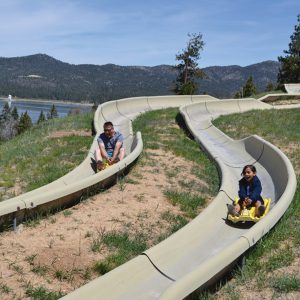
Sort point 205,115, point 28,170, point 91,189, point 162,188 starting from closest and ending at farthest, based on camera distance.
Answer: point 91,189 → point 162,188 → point 28,170 → point 205,115

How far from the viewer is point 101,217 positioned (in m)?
8.17

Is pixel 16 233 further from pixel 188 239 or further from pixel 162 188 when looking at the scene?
pixel 162 188

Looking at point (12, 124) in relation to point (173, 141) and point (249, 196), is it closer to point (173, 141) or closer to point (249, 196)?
point (173, 141)

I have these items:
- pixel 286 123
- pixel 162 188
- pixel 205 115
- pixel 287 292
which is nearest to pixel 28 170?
pixel 162 188

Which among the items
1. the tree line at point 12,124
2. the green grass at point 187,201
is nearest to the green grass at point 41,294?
the green grass at point 187,201

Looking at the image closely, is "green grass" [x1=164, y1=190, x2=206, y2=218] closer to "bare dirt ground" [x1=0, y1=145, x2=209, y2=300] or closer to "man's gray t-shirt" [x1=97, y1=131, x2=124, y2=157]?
"bare dirt ground" [x1=0, y1=145, x2=209, y2=300]

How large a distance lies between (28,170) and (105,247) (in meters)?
5.24

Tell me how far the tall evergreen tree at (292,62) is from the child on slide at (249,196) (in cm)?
5687

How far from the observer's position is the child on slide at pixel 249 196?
7.90m

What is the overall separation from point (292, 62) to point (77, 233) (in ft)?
200

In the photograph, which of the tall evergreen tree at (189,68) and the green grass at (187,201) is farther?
the tall evergreen tree at (189,68)

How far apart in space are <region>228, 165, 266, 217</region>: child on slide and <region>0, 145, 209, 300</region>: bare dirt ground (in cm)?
129

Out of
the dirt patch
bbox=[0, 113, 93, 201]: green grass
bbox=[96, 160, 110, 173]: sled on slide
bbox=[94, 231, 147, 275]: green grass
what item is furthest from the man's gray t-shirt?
the dirt patch

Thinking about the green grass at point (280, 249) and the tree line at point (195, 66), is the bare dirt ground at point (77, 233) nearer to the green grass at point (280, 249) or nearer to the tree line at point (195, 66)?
the green grass at point (280, 249)
